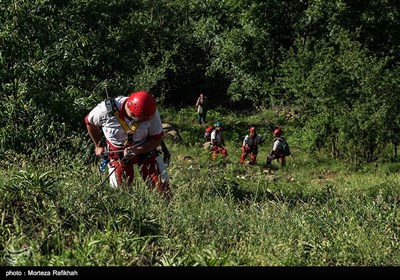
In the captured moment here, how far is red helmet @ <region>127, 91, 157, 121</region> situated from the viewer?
21.7 feet

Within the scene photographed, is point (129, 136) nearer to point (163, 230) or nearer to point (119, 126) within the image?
point (119, 126)

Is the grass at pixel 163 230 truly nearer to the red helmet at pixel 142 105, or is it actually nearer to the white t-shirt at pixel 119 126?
the red helmet at pixel 142 105

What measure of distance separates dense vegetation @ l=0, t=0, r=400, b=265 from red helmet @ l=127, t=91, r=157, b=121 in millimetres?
851

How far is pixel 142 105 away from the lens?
21.7 ft

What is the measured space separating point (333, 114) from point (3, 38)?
1198 cm

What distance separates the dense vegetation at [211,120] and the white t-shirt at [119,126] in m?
0.48

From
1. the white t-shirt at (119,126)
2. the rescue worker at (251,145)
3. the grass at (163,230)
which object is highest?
the white t-shirt at (119,126)

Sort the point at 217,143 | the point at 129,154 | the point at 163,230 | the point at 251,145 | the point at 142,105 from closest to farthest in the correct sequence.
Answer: the point at 163,230
the point at 142,105
the point at 129,154
the point at 251,145
the point at 217,143

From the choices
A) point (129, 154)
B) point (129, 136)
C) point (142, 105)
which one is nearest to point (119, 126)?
point (129, 136)

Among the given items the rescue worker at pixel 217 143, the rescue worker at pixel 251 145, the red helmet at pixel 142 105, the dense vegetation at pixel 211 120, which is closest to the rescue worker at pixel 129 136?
the red helmet at pixel 142 105

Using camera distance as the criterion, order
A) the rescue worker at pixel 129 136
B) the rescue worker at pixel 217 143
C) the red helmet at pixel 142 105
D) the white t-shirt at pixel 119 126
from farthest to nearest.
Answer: the rescue worker at pixel 217 143 → the white t-shirt at pixel 119 126 → the rescue worker at pixel 129 136 → the red helmet at pixel 142 105

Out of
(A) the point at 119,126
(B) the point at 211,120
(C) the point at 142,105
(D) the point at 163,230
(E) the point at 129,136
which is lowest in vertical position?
(B) the point at 211,120

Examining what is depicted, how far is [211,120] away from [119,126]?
56.4ft

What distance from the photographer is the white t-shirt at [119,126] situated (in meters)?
7.04
